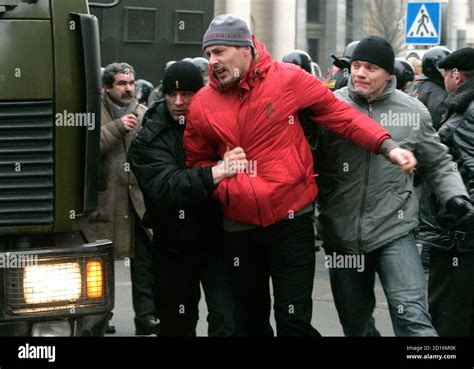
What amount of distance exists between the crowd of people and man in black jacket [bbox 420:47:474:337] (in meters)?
0.04

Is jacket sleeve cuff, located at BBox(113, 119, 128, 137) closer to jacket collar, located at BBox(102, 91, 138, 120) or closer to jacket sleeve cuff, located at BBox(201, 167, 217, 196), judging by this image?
jacket collar, located at BBox(102, 91, 138, 120)

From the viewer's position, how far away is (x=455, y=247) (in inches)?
274

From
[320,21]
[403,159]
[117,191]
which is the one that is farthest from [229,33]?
[320,21]

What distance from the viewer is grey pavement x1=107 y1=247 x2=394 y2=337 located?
8.83 meters

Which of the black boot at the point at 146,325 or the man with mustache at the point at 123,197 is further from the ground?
the man with mustache at the point at 123,197

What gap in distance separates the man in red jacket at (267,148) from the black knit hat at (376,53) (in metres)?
0.44

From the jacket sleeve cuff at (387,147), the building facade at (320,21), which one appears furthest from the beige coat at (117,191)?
the building facade at (320,21)

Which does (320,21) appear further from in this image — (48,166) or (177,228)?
(48,166)

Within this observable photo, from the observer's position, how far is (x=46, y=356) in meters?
5.01

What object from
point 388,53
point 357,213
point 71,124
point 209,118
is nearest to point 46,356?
point 71,124

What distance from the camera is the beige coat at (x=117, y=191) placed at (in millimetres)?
8453

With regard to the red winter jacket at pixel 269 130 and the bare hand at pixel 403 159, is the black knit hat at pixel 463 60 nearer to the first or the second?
the red winter jacket at pixel 269 130

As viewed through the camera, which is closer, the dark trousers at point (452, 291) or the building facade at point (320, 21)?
the dark trousers at point (452, 291)

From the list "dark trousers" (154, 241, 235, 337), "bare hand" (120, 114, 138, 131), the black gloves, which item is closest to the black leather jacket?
the black gloves
